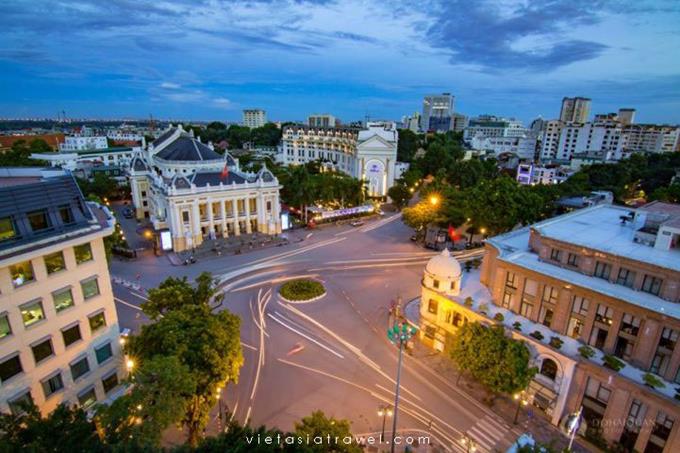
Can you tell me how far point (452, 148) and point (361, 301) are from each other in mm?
115766

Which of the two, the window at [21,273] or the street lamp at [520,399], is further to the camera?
the street lamp at [520,399]

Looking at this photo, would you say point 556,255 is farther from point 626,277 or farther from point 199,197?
point 199,197

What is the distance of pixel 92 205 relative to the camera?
32.1m

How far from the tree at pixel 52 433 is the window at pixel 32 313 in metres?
6.21

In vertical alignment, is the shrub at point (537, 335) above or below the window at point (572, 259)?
below

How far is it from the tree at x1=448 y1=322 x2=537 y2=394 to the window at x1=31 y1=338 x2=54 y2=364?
94.8 ft

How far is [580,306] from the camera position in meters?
29.7

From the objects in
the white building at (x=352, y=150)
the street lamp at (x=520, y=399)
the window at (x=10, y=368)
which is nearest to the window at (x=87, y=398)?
the window at (x=10, y=368)

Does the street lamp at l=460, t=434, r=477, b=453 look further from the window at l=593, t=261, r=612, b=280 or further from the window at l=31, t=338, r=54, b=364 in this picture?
the window at l=31, t=338, r=54, b=364

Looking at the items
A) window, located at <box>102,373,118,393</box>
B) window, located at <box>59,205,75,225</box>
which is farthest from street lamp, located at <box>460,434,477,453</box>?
window, located at <box>59,205,75,225</box>

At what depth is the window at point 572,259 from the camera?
32.2 meters

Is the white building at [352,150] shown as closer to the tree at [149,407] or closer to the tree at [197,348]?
Answer: the tree at [197,348]

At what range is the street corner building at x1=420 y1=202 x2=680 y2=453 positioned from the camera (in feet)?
81.7

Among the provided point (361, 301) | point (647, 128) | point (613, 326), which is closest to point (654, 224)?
point (613, 326)
